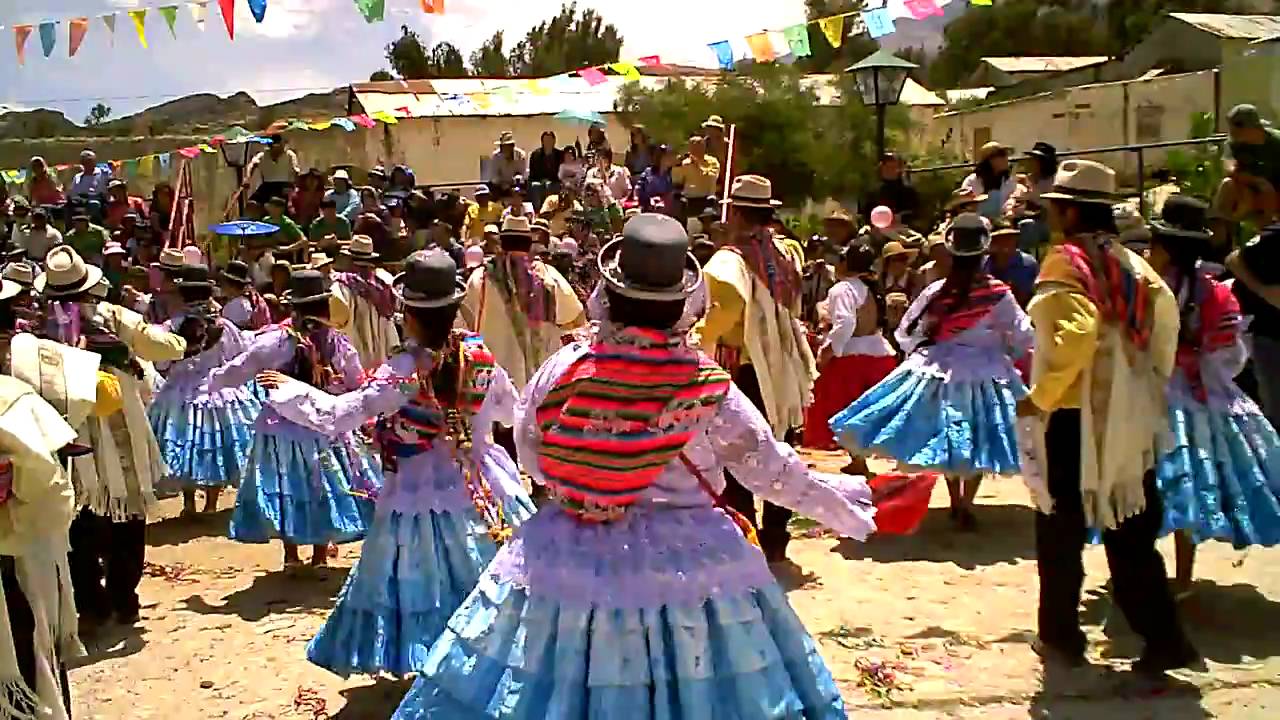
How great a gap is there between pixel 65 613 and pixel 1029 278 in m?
6.72

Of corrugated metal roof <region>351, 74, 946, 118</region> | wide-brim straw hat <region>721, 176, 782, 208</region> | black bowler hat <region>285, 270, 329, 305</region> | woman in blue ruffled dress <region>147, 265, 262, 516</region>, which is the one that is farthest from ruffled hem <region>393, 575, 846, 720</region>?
corrugated metal roof <region>351, 74, 946, 118</region>

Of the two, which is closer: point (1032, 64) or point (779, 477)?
point (779, 477)

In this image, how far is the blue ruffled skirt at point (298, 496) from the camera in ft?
24.4

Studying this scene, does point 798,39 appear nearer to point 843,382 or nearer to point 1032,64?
point 843,382

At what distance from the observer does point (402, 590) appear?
5.36 m

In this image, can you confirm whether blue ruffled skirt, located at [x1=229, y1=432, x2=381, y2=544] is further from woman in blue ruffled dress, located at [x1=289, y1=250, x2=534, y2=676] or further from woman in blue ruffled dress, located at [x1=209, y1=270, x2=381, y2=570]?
woman in blue ruffled dress, located at [x1=289, y1=250, x2=534, y2=676]

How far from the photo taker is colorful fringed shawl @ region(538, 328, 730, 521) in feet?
12.0

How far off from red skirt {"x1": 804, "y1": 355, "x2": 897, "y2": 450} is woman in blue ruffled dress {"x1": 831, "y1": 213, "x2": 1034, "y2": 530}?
1343 mm

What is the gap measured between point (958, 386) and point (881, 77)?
6748 millimetres

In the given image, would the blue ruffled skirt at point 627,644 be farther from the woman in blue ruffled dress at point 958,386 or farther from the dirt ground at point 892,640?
the woman in blue ruffled dress at point 958,386

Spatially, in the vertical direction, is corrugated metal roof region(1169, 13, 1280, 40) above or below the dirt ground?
above

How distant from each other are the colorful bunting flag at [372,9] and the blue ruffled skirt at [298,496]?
592 cm

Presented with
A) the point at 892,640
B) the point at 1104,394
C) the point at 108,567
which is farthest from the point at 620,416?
the point at 108,567

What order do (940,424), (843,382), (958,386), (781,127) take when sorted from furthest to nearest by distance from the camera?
(781,127), (843,382), (958,386), (940,424)
